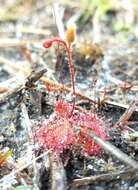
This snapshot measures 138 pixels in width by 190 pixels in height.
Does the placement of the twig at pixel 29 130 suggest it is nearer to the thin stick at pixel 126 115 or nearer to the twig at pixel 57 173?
the twig at pixel 57 173

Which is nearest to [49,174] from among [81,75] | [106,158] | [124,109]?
[106,158]

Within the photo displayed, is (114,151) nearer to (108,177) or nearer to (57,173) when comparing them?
(108,177)

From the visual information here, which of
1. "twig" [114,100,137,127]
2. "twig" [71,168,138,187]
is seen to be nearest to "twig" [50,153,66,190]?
"twig" [71,168,138,187]

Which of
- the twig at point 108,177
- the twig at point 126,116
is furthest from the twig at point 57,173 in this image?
the twig at point 126,116

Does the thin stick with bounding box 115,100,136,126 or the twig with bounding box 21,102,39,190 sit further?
the thin stick with bounding box 115,100,136,126

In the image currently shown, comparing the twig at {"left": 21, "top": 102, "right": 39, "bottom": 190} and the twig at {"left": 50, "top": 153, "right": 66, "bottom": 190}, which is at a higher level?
the twig at {"left": 21, "top": 102, "right": 39, "bottom": 190}

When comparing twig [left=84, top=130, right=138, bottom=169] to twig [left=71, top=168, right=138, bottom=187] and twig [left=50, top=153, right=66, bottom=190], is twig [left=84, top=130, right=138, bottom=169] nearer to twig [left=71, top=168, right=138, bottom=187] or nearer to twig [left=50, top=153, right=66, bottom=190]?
twig [left=71, top=168, right=138, bottom=187]

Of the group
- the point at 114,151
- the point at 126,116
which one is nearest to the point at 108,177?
the point at 114,151

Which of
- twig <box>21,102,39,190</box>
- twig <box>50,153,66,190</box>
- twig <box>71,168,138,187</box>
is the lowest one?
twig <box>71,168,138,187</box>
